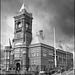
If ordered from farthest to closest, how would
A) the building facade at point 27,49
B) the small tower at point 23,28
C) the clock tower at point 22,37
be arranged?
the small tower at point 23,28
the clock tower at point 22,37
the building facade at point 27,49

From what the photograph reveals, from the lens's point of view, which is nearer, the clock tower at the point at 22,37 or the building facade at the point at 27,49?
the building facade at the point at 27,49

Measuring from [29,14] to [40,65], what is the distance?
2191 centimetres

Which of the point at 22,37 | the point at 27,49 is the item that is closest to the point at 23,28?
the point at 22,37

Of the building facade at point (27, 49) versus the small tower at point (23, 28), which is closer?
the building facade at point (27, 49)

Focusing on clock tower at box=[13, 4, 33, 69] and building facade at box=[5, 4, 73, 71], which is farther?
clock tower at box=[13, 4, 33, 69]

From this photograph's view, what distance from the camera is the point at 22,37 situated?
57.1 m

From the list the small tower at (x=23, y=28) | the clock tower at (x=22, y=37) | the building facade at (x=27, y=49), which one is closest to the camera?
the building facade at (x=27, y=49)

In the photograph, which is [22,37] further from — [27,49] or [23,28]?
[27,49]

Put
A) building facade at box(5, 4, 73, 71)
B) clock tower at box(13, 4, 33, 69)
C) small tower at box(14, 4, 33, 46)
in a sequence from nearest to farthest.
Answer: building facade at box(5, 4, 73, 71)
clock tower at box(13, 4, 33, 69)
small tower at box(14, 4, 33, 46)

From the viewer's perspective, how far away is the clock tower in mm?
55056

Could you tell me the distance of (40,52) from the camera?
54094mm

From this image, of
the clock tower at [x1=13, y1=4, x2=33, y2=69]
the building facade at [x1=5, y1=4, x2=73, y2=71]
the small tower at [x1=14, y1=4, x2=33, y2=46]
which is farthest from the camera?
the small tower at [x1=14, y1=4, x2=33, y2=46]

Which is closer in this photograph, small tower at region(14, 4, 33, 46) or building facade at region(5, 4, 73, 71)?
building facade at region(5, 4, 73, 71)

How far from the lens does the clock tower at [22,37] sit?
55.1 metres
